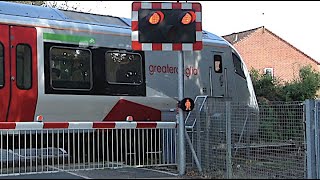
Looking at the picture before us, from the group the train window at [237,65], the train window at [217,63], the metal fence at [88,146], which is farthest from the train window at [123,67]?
the train window at [237,65]

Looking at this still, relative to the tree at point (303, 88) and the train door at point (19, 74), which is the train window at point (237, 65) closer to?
the train door at point (19, 74)

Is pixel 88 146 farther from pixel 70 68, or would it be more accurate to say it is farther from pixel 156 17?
pixel 156 17

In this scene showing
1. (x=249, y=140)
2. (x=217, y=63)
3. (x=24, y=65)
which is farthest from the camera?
(x=217, y=63)

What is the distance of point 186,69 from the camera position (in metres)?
13.8

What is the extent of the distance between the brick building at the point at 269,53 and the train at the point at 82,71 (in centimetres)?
2859

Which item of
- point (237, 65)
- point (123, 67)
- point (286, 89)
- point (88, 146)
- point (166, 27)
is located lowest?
point (88, 146)

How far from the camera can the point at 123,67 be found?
12727 mm

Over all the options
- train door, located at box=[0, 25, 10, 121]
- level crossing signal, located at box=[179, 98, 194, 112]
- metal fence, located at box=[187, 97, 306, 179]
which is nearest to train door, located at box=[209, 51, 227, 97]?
metal fence, located at box=[187, 97, 306, 179]

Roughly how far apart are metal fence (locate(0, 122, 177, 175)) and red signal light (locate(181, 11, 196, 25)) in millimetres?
2482

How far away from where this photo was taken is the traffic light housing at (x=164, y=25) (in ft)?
29.5

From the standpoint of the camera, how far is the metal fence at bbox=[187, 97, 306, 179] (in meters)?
9.16

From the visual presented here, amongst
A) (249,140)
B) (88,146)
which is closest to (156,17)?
(249,140)

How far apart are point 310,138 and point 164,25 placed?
325 centimetres

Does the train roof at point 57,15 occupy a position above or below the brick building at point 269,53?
below
